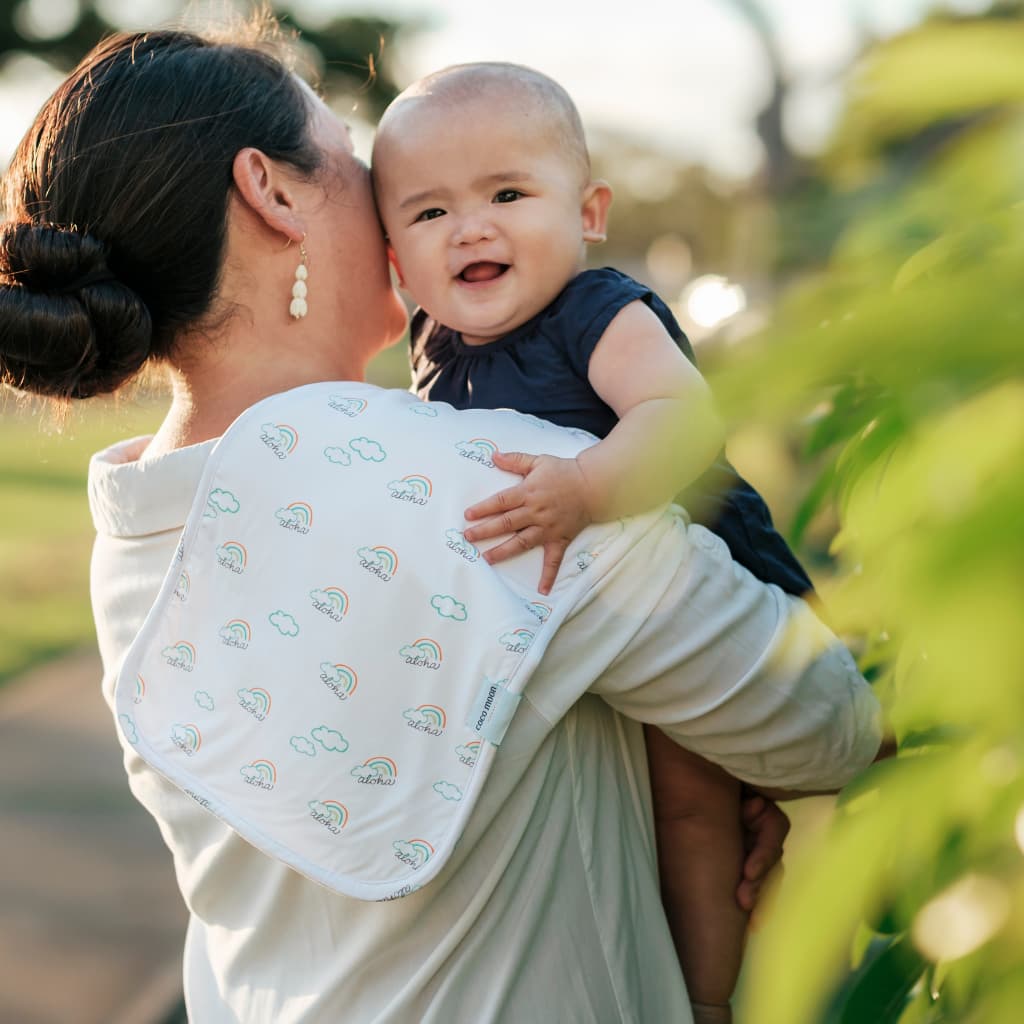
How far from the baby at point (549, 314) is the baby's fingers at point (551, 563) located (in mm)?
184

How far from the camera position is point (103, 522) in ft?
5.44

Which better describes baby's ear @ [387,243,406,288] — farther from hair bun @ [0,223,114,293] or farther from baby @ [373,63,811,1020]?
hair bun @ [0,223,114,293]

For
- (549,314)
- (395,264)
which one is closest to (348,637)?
(549,314)

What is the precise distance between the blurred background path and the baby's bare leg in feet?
9.21

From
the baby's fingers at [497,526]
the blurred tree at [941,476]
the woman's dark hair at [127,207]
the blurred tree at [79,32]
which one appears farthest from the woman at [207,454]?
the blurred tree at [79,32]

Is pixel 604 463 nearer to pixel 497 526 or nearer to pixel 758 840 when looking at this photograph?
pixel 497 526

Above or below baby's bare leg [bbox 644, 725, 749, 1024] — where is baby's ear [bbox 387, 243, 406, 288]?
above

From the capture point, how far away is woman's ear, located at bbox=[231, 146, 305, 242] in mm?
1644

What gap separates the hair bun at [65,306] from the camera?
1629mm

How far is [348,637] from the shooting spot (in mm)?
1353

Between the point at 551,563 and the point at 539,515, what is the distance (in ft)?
0.21

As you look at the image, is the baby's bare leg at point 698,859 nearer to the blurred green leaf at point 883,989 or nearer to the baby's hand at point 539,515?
the baby's hand at point 539,515

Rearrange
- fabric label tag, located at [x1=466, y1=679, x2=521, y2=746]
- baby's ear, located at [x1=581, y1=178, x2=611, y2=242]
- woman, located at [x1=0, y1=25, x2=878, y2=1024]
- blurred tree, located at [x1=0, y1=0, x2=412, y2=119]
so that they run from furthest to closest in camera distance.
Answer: blurred tree, located at [x1=0, y1=0, x2=412, y2=119]
baby's ear, located at [x1=581, y1=178, x2=611, y2=242]
woman, located at [x1=0, y1=25, x2=878, y2=1024]
fabric label tag, located at [x1=466, y1=679, x2=521, y2=746]

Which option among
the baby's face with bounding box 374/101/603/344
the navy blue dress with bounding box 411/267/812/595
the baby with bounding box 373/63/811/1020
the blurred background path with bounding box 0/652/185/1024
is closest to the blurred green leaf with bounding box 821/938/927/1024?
the baby with bounding box 373/63/811/1020
